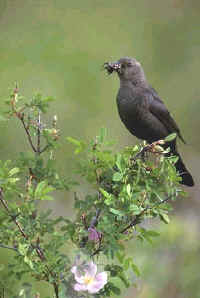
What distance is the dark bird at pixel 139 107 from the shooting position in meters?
4.63

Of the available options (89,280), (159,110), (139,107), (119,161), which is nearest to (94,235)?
(89,280)

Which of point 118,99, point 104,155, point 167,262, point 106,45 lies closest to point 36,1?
point 106,45

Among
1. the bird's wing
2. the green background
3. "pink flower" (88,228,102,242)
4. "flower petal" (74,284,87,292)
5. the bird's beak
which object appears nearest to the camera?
"flower petal" (74,284,87,292)

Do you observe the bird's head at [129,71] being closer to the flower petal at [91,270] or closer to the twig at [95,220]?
the twig at [95,220]

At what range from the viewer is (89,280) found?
259 cm

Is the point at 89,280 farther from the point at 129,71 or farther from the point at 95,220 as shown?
the point at 129,71

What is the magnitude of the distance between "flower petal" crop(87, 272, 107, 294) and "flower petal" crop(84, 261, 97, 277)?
0.02 metres

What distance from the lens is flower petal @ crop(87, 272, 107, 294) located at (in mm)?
2590

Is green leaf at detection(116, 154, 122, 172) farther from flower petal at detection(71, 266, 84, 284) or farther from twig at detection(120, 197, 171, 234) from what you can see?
flower petal at detection(71, 266, 84, 284)

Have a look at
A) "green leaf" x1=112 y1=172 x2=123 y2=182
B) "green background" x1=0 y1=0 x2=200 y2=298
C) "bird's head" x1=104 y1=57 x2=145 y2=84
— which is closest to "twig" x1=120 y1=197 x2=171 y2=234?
"green leaf" x1=112 y1=172 x2=123 y2=182

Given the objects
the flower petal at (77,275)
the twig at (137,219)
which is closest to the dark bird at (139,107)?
the twig at (137,219)

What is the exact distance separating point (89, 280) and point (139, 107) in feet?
7.40

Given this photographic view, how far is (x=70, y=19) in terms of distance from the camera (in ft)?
37.9

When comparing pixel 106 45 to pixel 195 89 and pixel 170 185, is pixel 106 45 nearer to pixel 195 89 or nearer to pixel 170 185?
pixel 195 89
